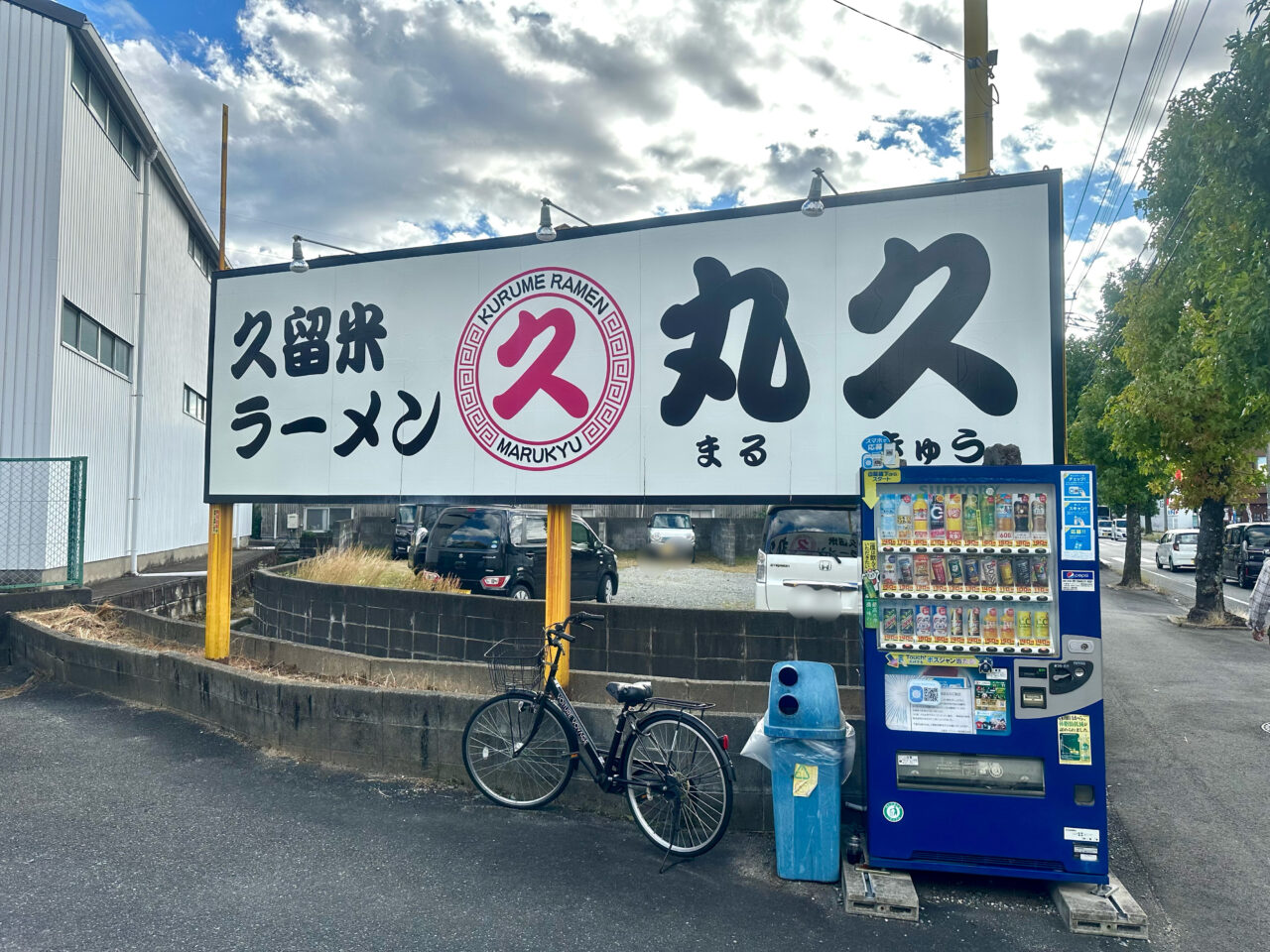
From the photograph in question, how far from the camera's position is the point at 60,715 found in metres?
7.15

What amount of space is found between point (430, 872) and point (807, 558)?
592 centimetres

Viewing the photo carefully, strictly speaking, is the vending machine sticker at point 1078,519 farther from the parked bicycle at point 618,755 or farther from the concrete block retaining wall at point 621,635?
the concrete block retaining wall at point 621,635

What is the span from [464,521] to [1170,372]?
11693 millimetres

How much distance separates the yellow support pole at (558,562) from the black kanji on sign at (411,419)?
4.10 ft

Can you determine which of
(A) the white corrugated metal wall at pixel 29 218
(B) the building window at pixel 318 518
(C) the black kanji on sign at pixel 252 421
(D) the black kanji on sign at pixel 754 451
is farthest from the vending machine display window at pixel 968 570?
(B) the building window at pixel 318 518

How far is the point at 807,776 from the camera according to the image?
4.34m

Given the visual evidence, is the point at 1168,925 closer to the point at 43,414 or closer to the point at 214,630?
the point at 214,630

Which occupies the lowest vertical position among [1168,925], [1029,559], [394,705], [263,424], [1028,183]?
[1168,925]

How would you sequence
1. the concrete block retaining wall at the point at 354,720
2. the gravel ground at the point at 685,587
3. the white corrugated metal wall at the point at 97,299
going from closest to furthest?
the concrete block retaining wall at the point at 354,720, the white corrugated metal wall at the point at 97,299, the gravel ground at the point at 685,587

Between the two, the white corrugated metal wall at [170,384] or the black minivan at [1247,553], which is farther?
the black minivan at [1247,553]

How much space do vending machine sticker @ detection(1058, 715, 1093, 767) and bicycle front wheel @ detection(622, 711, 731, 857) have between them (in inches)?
67.1

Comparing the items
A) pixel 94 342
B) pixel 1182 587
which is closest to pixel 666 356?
pixel 94 342

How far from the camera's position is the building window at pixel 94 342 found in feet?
47.5

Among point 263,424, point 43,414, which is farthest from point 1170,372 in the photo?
point 43,414
